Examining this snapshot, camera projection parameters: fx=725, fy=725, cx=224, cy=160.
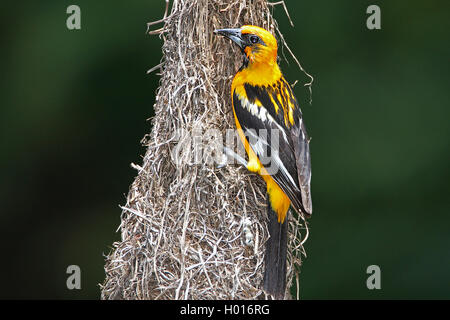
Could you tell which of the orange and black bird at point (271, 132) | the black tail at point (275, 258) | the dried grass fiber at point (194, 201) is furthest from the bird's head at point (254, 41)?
the black tail at point (275, 258)

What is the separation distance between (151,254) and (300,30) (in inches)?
107

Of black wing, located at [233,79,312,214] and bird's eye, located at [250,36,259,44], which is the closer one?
black wing, located at [233,79,312,214]

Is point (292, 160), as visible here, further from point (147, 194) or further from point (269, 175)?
point (147, 194)

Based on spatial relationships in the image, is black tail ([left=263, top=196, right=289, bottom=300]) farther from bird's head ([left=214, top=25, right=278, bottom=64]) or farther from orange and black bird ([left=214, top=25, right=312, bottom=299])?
bird's head ([left=214, top=25, right=278, bottom=64])

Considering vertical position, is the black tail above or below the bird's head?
below

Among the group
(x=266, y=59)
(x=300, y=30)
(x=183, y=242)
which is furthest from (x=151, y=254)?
(x=300, y=30)

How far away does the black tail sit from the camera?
331 centimetres

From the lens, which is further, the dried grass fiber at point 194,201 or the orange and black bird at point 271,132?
the orange and black bird at point 271,132

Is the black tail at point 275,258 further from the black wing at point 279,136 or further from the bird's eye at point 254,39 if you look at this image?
the bird's eye at point 254,39

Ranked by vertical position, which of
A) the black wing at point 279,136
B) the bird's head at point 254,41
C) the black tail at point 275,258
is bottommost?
the black tail at point 275,258

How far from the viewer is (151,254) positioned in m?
3.43

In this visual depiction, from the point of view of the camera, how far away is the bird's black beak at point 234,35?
367cm

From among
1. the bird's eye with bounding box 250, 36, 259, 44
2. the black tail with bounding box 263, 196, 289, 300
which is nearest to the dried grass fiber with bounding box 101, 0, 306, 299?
the black tail with bounding box 263, 196, 289, 300

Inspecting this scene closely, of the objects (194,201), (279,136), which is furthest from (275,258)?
(279,136)
